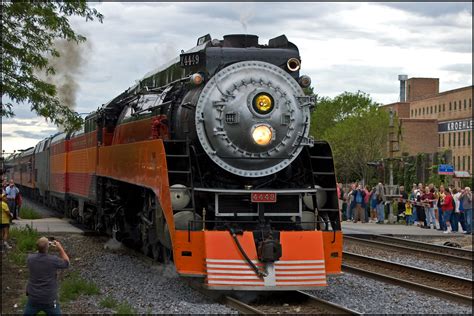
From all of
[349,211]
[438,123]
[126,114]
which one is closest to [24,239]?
[126,114]

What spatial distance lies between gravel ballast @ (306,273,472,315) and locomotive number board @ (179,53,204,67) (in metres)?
3.85

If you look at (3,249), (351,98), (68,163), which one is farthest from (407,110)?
(3,249)

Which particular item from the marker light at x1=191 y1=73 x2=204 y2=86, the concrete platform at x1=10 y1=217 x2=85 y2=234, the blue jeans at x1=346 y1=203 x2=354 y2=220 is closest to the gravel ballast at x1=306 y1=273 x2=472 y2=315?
the marker light at x1=191 y1=73 x2=204 y2=86

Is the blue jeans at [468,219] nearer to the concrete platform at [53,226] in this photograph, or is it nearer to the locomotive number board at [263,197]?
the concrete platform at [53,226]

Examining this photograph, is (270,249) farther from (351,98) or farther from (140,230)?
(351,98)

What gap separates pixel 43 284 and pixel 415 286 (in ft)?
20.9

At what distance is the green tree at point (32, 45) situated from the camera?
14.3 metres

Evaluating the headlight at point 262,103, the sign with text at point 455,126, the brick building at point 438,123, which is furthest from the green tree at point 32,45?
the sign with text at point 455,126

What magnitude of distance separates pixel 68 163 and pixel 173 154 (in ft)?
44.3

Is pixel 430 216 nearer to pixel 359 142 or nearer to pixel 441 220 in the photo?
pixel 441 220

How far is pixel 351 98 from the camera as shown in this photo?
7081cm

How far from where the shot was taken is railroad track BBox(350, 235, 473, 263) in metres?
17.3

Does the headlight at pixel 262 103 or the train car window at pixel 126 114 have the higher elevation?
the train car window at pixel 126 114

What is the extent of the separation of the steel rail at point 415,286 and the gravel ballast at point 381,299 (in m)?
0.12
